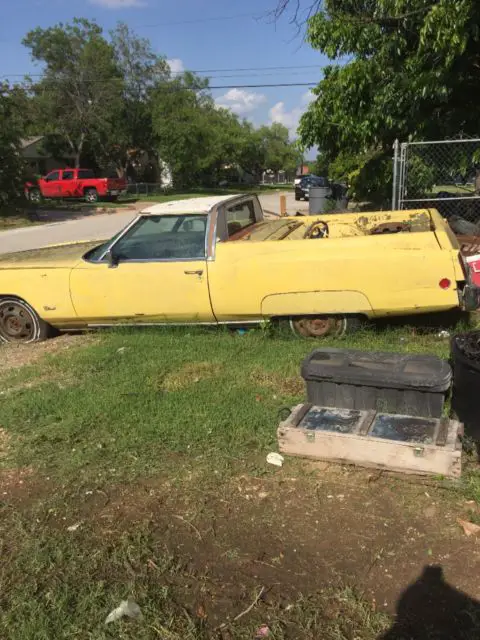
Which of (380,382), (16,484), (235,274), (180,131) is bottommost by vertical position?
(16,484)

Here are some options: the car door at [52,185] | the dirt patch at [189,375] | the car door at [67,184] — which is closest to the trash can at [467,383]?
the dirt patch at [189,375]

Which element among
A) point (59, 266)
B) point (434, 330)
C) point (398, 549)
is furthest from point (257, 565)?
point (59, 266)

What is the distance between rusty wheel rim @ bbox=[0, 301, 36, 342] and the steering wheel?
3.25 meters

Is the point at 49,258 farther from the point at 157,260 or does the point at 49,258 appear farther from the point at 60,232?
the point at 60,232

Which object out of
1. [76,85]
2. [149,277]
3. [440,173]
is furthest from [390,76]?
[76,85]

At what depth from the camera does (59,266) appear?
5.74m

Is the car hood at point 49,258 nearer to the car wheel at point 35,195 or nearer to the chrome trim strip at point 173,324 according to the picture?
the chrome trim strip at point 173,324

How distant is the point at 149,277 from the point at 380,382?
2815 mm

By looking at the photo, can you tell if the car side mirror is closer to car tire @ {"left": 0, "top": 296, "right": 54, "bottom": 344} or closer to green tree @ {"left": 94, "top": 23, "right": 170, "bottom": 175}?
car tire @ {"left": 0, "top": 296, "right": 54, "bottom": 344}

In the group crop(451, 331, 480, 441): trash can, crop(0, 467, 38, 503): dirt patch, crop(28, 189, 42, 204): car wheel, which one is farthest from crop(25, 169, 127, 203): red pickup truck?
crop(451, 331, 480, 441): trash can

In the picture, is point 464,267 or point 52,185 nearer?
point 464,267

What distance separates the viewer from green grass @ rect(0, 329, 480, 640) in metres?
2.24

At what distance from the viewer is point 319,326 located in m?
5.27

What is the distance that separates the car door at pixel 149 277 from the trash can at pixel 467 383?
2588 millimetres
